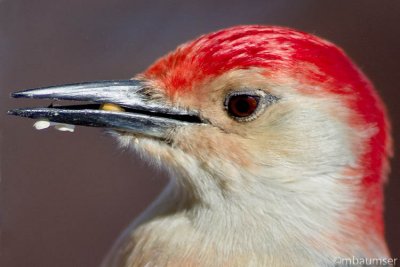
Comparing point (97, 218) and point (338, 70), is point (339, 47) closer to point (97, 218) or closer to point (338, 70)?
point (338, 70)

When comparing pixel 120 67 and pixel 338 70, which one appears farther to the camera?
pixel 120 67

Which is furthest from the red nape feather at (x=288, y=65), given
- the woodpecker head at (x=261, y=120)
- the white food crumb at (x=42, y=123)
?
the white food crumb at (x=42, y=123)

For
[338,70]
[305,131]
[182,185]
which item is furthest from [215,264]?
[338,70]

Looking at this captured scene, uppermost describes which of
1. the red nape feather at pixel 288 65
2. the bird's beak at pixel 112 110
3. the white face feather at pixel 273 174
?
the red nape feather at pixel 288 65

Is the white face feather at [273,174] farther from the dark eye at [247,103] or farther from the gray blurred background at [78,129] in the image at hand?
the gray blurred background at [78,129]

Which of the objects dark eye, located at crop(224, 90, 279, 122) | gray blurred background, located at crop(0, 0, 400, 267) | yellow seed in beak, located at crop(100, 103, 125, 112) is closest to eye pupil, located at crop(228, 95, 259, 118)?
dark eye, located at crop(224, 90, 279, 122)
